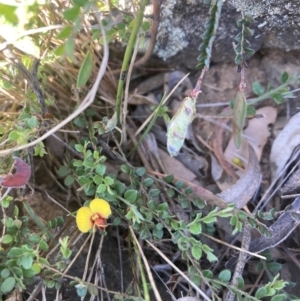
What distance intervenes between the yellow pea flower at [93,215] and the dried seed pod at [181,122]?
217 mm

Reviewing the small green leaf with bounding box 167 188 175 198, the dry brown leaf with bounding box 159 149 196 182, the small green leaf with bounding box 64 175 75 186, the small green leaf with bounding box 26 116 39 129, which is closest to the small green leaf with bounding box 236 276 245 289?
the small green leaf with bounding box 167 188 175 198

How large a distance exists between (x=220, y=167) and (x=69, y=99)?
1.66ft

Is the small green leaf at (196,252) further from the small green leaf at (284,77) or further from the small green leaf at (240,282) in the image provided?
the small green leaf at (284,77)

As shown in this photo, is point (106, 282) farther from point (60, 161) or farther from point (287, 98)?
point (287, 98)

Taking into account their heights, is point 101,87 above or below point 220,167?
above

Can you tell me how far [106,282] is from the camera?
4.67 ft

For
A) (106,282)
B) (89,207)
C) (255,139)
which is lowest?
(106,282)

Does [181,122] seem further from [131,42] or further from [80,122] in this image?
[80,122]

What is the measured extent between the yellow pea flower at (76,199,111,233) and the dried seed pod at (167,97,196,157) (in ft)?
0.71

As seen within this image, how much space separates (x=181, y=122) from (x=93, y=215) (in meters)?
0.31

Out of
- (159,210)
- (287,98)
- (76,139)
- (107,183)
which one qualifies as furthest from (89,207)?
(287,98)

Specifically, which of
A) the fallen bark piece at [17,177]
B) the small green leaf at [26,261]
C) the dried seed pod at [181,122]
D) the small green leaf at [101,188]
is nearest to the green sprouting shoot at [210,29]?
the dried seed pod at [181,122]

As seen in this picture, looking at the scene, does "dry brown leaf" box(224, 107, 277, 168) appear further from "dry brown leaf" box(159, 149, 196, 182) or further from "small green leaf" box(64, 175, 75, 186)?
"small green leaf" box(64, 175, 75, 186)

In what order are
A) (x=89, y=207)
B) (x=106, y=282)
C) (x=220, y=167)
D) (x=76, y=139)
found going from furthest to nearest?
(x=220, y=167), (x=76, y=139), (x=106, y=282), (x=89, y=207)
